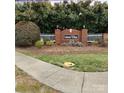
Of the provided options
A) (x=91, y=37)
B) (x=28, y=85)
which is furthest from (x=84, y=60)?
(x=28, y=85)

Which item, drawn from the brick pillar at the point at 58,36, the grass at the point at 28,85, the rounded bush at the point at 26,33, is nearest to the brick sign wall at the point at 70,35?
the brick pillar at the point at 58,36

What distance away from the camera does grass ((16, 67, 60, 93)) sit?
2.07m

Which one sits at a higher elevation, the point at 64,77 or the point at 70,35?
the point at 70,35

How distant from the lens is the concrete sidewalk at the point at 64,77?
6.69 feet

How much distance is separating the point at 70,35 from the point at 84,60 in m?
0.18

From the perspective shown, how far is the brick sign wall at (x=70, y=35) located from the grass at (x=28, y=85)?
0.30 meters

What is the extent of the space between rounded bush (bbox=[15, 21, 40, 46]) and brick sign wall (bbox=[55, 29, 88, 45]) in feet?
0.43

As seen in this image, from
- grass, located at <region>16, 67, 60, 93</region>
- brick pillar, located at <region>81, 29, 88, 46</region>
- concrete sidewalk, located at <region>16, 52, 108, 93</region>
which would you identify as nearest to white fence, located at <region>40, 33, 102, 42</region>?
brick pillar, located at <region>81, 29, 88, 46</region>

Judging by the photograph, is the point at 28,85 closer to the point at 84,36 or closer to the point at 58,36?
the point at 58,36

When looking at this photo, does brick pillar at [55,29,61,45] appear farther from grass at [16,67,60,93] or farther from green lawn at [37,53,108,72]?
grass at [16,67,60,93]

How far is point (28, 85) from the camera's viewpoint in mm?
2084
